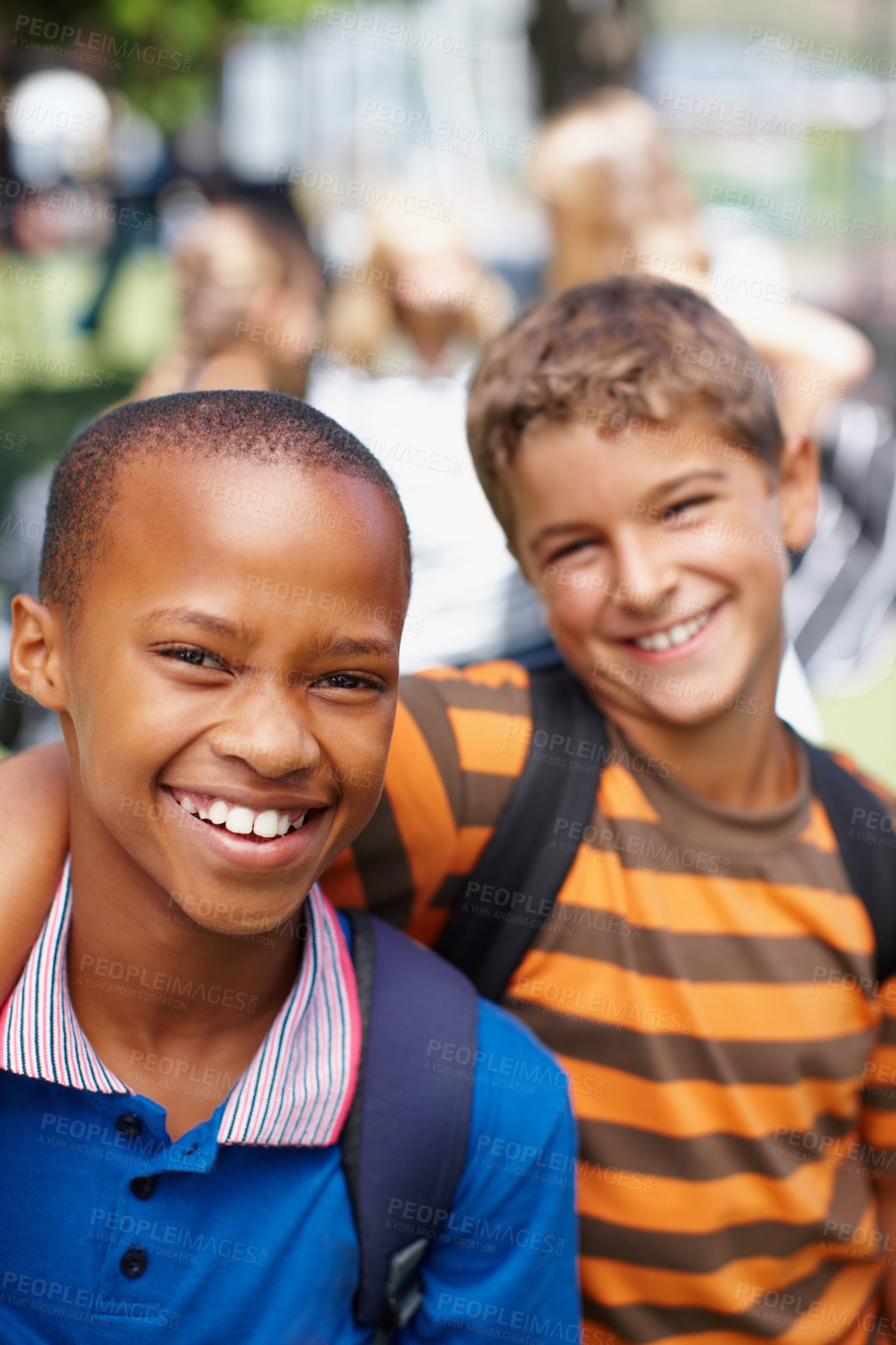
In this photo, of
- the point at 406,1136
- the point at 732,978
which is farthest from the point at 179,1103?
the point at 732,978

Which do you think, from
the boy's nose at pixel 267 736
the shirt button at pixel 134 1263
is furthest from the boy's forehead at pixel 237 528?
the shirt button at pixel 134 1263

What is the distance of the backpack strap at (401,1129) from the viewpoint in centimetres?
125

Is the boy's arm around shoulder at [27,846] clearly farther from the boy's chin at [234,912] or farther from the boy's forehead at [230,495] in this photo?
the boy's forehead at [230,495]

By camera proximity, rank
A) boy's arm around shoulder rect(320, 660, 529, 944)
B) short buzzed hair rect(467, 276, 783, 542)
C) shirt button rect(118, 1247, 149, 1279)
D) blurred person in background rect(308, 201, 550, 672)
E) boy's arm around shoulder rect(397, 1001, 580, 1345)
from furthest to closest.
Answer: blurred person in background rect(308, 201, 550, 672) < short buzzed hair rect(467, 276, 783, 542) < boy's arm around shoulder rect(320, 660, 529, 944) < boy's arm around shoulder rect(397, 1001, 580, 1345) < shirt button rect(118, 1247, 149, 1279)

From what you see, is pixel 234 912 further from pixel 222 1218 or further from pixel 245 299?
pixel 245 299

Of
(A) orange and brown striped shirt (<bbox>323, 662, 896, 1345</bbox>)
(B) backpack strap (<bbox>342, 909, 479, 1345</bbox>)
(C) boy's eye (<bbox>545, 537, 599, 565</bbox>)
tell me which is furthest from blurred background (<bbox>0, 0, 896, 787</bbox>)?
(B) backpack strap (<bbox>342, 909, 479, 1345</bbox>)

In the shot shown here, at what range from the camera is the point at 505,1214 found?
1.32m

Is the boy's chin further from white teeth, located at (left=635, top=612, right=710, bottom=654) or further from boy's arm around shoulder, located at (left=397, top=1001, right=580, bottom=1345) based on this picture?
white teeth, located at (left=635, top=612, right=710, bottom=654)

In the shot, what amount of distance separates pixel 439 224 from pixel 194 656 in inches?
158

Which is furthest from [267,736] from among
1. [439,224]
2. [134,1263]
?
[439,224]

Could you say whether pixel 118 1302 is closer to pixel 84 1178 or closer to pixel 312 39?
pixel 84 1178

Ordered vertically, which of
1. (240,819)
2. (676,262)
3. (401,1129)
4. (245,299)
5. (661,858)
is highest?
(676,262)

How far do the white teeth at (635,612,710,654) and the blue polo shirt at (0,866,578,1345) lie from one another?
1.97 ft

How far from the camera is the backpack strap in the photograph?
1249mm
